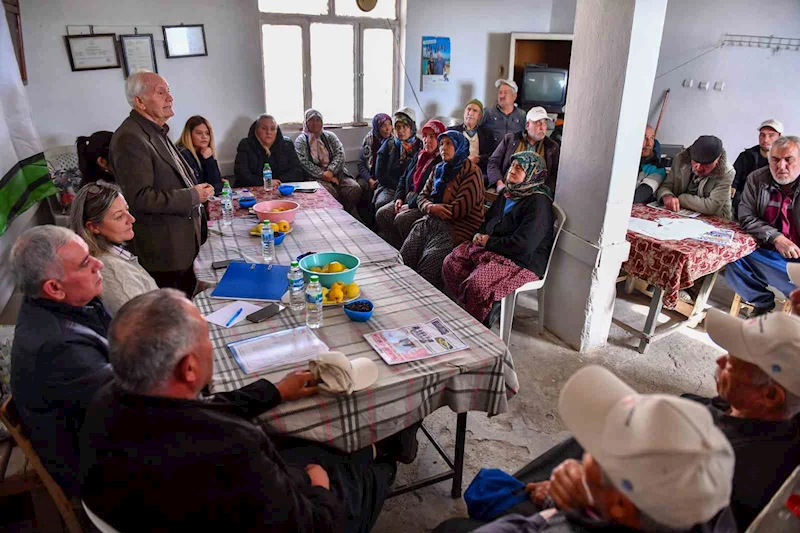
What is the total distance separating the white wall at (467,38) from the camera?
551 centimetres

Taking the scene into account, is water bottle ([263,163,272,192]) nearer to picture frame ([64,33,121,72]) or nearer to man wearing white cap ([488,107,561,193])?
picture frame ([64,33,121,72])

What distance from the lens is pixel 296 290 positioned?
2021 mm

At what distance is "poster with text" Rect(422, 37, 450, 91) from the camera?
559cm

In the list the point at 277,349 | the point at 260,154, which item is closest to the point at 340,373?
the point at 277,349

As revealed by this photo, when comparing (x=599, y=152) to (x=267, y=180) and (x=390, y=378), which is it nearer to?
(x=390, y=378)

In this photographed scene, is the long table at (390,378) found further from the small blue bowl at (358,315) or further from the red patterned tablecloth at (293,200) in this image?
the red patterned tablecloth at (293,200)

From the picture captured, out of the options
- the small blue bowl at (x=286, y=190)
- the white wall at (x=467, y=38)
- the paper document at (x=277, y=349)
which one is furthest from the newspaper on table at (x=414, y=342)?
the white wall at (x=467, y=38)

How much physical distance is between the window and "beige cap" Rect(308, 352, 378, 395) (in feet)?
14.0

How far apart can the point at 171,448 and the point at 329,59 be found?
502cm

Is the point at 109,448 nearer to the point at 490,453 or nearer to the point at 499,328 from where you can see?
the point at 490,453

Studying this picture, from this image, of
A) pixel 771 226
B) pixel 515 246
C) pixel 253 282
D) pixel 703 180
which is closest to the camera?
pixel 253 282

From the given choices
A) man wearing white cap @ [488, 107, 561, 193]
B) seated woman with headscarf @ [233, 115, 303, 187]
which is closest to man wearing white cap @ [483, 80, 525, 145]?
man wearing white cap @ [488, 107, 561, 193]

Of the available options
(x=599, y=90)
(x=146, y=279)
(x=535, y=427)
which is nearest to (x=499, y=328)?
(x=535, y=427)

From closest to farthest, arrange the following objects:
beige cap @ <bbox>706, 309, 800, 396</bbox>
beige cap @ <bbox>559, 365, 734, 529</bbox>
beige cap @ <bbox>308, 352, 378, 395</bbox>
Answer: beige cap @ <bbox>559, 365, 734, 529</bbox>
beige cap @ <bbox>706, 309, 800, 396</bbox>
beige cap @ <bbox>308, 352, 378, 395</bbox>
